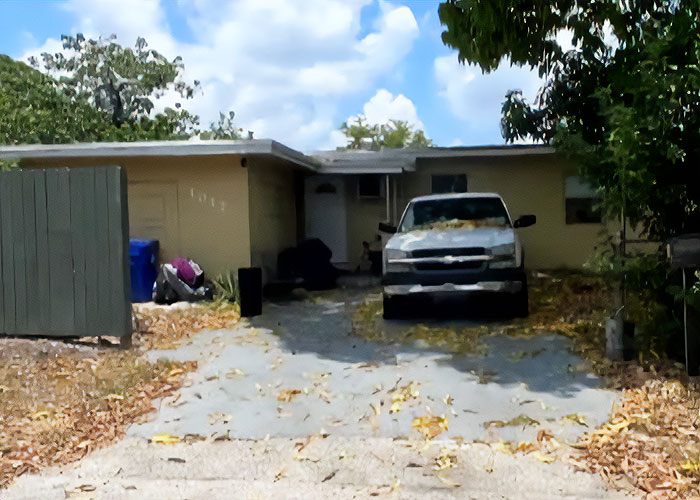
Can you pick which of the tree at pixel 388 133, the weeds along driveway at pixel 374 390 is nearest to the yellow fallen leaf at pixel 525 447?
the weeds along driveway at pixel 374 390

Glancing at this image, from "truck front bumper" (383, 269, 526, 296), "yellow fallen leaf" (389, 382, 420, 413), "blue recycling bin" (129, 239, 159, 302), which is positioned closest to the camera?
A: "yellow fallen leaf" (389, 382, 420, 413)

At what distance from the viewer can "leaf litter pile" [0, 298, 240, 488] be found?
4.98 metres

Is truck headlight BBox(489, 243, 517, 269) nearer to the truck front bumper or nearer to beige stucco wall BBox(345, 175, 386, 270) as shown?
the truck front bumper

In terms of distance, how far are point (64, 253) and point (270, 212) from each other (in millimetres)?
6433

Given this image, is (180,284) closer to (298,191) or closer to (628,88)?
(298,191)

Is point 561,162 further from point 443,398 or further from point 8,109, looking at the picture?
point 8,109

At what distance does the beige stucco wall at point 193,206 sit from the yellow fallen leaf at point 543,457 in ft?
26.9

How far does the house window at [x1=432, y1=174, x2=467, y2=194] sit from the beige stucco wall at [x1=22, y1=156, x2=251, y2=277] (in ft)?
19.4

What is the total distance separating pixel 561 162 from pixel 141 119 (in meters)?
25.0

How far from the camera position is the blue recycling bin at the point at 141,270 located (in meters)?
11.6

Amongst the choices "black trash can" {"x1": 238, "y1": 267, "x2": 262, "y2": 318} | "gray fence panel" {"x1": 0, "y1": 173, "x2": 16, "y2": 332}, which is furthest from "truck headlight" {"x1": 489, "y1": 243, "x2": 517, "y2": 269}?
"gray fence panel" {"x1": 0, "y1": 173, "x2": 16, "y2": 332}

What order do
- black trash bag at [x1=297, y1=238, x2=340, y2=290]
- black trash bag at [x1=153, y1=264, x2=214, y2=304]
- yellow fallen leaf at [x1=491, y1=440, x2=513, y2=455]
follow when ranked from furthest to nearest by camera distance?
black trash bag at [x1=297, y1=238, x2=340, y2=290] → black trash bag at [x1=153, y1=264, x2=214, y2=304] → yellow fallen leaf at [x1=491, y1=440, x2=513, y2=455]

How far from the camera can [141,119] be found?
35125mm

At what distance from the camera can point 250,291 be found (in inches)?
404
